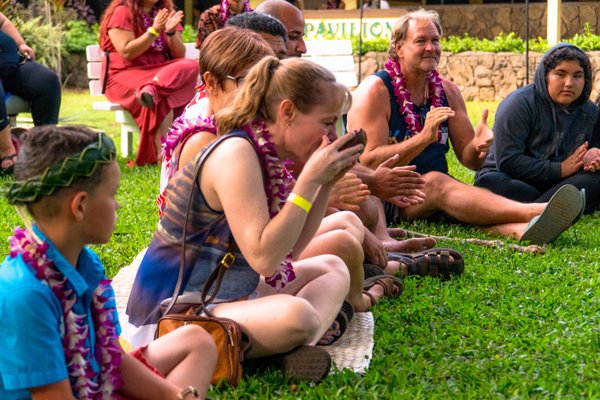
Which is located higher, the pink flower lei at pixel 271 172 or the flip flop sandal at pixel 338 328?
the pink flower lei at pixel 271 172

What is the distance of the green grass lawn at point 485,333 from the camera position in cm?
360

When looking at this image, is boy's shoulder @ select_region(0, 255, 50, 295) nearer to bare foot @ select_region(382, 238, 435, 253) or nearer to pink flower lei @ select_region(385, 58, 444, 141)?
bare foot @ select_region(382, 238, 435, 253)

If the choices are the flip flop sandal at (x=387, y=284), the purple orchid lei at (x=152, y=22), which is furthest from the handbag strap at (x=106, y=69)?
the flip flop sandal at (x=387, y=284)

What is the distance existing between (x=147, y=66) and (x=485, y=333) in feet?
21.1

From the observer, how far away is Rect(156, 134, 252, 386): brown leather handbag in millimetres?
3510

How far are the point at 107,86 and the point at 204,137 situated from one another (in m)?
6.48

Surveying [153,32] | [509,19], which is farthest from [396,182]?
[509,19]

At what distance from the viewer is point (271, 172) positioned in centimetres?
362

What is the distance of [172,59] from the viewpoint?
33.6 feet

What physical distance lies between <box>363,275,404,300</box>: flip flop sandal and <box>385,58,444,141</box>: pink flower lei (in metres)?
1.71

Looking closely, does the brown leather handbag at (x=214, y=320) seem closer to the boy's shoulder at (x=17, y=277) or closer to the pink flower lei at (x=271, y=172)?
the pink flower lei at (x=271, y=172)

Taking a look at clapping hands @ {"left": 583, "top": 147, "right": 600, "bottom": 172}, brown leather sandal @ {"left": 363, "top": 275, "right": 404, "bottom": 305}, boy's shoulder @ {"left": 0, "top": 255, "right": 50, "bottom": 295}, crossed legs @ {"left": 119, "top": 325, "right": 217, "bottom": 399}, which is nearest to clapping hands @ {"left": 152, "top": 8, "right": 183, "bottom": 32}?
clapping hands @ {"left": 583, "top": 147, "right": 600, "bottom": 172}

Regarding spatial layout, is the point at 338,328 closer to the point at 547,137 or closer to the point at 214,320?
the point at 214,320

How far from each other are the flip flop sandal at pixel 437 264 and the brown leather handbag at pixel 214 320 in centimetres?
194
